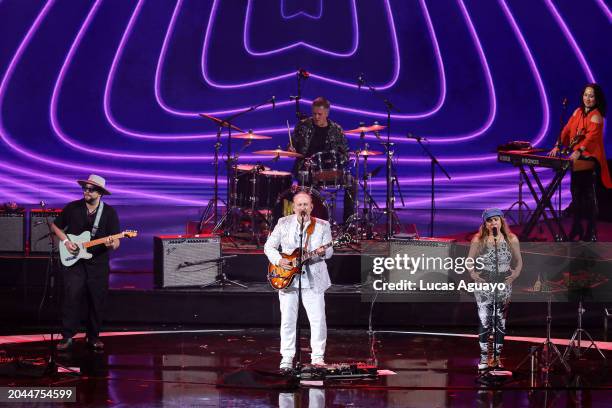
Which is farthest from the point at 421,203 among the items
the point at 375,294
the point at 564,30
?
the point at 375,294

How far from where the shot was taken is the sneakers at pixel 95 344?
944cm

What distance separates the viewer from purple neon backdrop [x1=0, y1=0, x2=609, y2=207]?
639 inches

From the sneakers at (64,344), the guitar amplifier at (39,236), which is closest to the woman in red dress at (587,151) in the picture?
the sneakers at (64,344)

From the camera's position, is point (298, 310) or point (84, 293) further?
point (84, 293)

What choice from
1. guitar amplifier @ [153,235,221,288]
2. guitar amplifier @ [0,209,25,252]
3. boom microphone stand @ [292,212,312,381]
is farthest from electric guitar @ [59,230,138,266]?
guitar amplifier @ [0,209,25,252]

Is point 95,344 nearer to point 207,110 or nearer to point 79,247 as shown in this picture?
point 79,247

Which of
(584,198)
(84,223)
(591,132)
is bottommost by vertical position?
(84,223)

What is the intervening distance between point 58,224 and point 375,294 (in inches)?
150

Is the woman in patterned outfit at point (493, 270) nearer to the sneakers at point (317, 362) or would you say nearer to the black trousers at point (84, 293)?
the sneakers at point (317, 362)

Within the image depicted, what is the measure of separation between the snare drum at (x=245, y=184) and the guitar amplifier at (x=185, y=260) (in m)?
1.35

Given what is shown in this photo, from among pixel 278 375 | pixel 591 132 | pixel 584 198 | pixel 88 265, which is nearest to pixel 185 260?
pixel 88 265

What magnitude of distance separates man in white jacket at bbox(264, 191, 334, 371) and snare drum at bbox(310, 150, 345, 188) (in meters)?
4.40

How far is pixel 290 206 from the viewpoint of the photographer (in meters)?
12.6

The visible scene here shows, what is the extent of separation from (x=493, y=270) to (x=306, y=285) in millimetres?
1689
